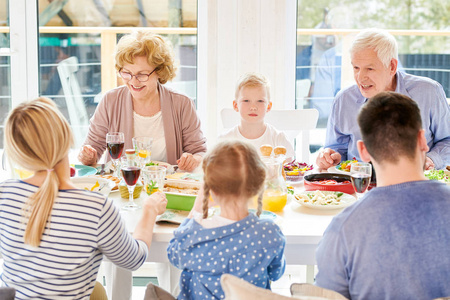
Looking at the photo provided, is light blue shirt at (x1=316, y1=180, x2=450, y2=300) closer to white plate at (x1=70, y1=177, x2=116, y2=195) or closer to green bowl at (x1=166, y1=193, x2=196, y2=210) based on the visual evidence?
green bowl at (x1=166, y1=193, x2=196, y2=210)

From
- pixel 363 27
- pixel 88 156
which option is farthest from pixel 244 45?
pixel 88 156

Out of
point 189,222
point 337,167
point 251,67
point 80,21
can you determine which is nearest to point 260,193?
point 189,222

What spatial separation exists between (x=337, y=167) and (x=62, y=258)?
4.11 ft

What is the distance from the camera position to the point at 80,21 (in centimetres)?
388

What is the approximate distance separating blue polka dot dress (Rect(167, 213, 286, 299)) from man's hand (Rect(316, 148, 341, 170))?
938 millimetres

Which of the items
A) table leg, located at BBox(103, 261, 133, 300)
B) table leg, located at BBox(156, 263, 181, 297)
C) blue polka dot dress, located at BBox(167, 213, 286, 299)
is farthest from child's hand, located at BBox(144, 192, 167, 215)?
table leg, located at BBox(156, 263, 181, 297)

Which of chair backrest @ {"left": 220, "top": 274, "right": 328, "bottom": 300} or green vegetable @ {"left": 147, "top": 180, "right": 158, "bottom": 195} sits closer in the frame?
chair backrest @ {"left": 220, "top": 274, "right": 328, "bottom": 300}

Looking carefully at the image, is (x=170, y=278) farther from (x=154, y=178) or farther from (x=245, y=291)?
(x=245, y=291)

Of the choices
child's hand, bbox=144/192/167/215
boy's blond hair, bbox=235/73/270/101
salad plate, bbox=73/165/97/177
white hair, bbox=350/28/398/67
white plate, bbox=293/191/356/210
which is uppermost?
white hair, bbox=350/28/398/67

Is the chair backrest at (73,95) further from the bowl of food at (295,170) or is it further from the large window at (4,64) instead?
the bowl of food at (295,170)

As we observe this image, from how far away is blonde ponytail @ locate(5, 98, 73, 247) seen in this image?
4.69ft

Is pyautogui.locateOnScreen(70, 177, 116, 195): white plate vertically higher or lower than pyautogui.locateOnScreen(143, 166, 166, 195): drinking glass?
lower

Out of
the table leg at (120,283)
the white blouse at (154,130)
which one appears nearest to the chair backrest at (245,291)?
the table leg at (120,283)

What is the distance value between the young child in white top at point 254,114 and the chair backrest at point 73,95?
151cm
